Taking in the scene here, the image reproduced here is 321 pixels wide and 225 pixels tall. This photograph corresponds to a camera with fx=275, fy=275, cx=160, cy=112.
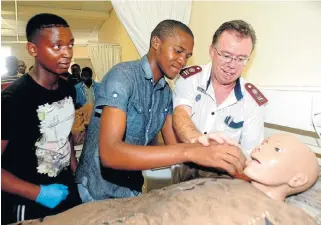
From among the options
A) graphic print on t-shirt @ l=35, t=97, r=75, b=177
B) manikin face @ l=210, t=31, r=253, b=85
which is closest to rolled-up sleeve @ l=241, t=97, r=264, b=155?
manikin face @ l=210, t=31, r=253, b=85

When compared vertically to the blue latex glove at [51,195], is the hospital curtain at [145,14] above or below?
above

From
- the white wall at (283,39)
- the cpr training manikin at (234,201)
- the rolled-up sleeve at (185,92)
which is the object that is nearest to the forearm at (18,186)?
the cpr training manikin at (234,201)

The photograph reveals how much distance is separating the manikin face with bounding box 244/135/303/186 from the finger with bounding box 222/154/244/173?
1.0 inches

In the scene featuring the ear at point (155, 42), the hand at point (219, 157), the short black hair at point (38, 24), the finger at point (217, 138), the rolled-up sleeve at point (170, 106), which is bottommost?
the hand at point (219, 157)

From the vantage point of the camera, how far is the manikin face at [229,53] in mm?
1264

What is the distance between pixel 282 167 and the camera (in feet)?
3.06

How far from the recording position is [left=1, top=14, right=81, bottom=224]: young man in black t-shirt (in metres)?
0.97

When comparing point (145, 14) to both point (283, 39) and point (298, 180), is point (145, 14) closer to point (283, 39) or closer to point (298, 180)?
point (283, 39)

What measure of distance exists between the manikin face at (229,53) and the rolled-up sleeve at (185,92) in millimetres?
142

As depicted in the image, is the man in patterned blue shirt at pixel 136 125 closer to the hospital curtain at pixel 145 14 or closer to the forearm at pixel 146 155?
the forearm at pixel 146 155

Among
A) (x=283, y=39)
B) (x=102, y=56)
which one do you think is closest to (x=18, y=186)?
(x=283, y=39)

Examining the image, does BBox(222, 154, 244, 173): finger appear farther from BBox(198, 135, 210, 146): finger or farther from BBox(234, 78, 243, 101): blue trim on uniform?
BBox(234, 78, 243, 101): blue trim on uniform

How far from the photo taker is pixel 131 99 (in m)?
1.11

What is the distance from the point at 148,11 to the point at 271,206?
171 centimetres
